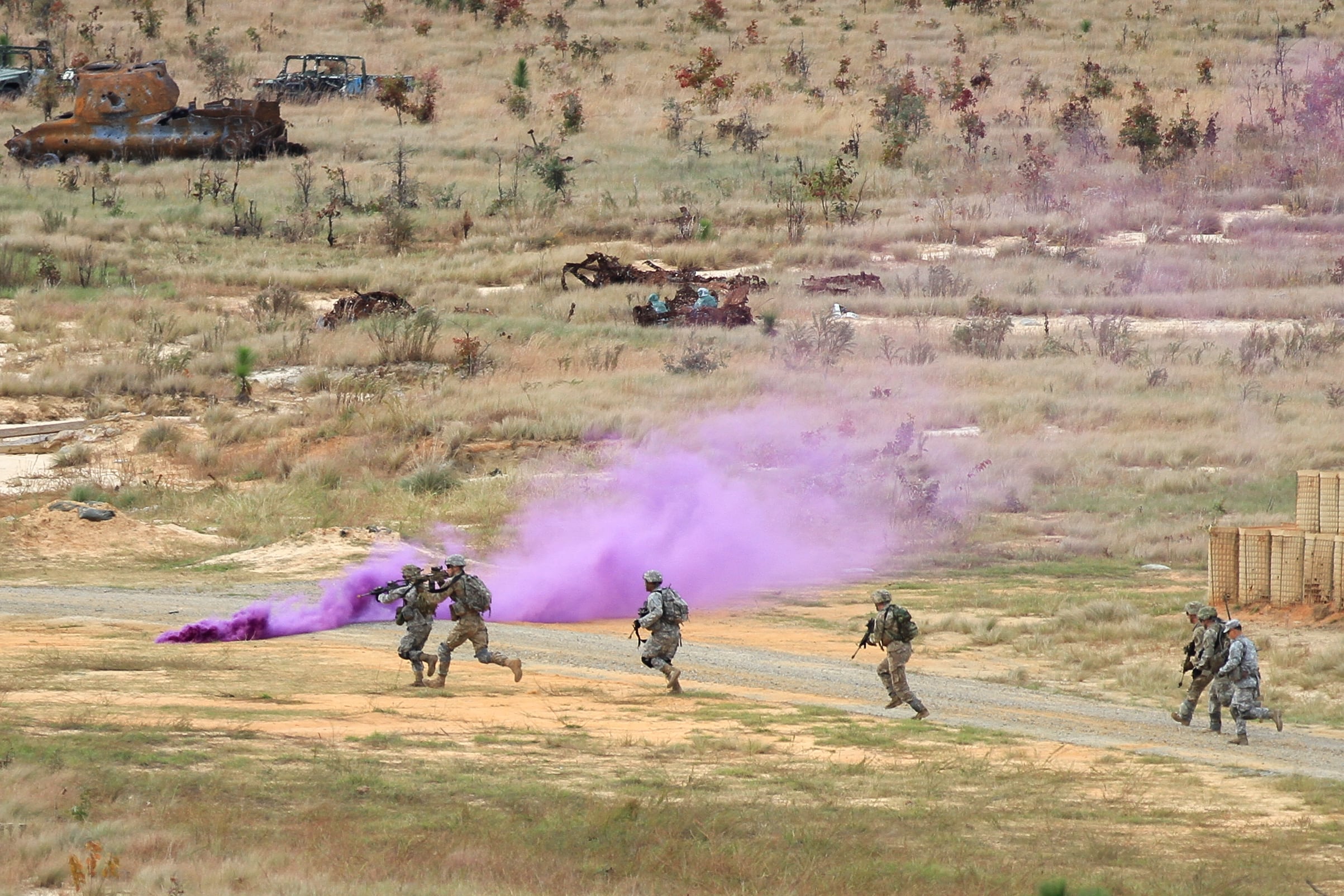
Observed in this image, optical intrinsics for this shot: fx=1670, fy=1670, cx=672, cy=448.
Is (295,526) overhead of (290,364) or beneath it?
beneath

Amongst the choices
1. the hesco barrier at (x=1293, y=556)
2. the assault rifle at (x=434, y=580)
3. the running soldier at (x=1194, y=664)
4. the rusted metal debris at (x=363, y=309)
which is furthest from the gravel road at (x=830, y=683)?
the rusted metal debris at (x=363, y=309)

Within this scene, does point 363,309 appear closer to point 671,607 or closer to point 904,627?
point 671,607

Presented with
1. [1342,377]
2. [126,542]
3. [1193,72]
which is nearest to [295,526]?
[126,542]

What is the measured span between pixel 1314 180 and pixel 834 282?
16.5 meters

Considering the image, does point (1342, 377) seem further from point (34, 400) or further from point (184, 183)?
point (184, 183)

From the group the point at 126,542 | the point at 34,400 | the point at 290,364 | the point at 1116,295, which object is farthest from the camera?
the point at 1116,295

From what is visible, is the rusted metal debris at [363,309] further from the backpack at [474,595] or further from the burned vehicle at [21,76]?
the burned vehicle at [21,76]

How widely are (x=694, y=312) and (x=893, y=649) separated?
81.8ft

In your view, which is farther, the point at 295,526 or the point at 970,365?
the point at 970,365

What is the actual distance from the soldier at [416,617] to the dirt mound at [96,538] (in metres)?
9.82

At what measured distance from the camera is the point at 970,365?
34.8 metres

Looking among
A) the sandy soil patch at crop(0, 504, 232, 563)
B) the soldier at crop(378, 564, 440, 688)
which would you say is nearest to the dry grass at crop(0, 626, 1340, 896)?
the soldier at crop(378, 564, 440, 688)

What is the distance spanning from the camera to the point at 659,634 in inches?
614

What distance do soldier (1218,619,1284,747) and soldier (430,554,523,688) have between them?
632 cm
